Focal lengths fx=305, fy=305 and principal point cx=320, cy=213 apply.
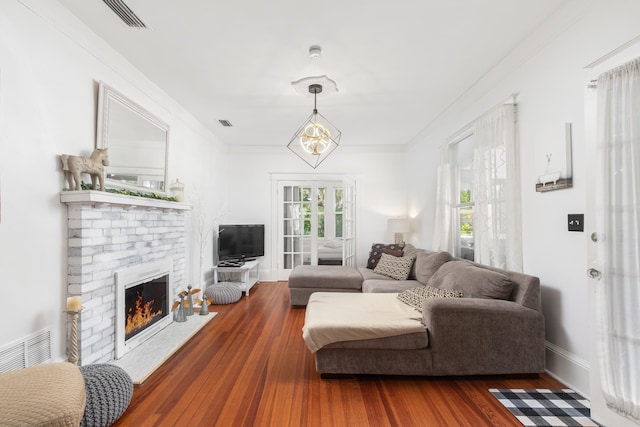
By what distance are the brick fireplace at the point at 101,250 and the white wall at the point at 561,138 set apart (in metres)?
3.43

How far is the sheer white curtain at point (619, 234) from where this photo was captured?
1612 mm

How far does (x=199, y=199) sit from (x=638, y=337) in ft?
16.0

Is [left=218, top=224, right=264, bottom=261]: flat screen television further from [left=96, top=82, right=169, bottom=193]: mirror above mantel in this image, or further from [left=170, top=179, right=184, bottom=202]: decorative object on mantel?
[left=96, top=82, right=169, bottom=193]: mirror above mantel

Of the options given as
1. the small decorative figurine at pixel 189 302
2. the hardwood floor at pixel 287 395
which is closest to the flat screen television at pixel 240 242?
the small decorative figurine at pixel 189 302

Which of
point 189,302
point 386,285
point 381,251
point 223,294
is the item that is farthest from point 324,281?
point 189,302

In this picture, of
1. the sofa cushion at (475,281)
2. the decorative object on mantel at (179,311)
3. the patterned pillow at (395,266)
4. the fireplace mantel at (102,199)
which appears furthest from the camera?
the patterned pillow at (395,266)

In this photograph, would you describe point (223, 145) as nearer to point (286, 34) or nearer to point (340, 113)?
point (340, 113)

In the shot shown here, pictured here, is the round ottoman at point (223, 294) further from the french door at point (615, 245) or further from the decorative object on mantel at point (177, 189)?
the french door at point (615, 245)

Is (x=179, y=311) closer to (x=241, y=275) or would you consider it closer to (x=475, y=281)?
(x=241, y=275)

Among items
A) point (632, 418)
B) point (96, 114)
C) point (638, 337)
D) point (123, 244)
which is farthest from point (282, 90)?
point (632, 418)

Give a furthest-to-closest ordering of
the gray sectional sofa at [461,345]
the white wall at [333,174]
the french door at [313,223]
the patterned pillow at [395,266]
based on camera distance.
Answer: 1. the white wall at [333,174]
2. the french door at [313,223]
3. the patterned pillow at [395,266]
4. the gray sectional sofa at [461,345]

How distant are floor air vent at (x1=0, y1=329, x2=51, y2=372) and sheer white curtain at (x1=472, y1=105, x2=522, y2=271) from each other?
368 centimetres

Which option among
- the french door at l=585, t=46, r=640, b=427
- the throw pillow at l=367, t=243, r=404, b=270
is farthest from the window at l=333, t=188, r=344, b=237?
the french door at l=585, t=46, r=640, b=427

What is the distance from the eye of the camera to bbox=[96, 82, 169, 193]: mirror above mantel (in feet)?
8.66
